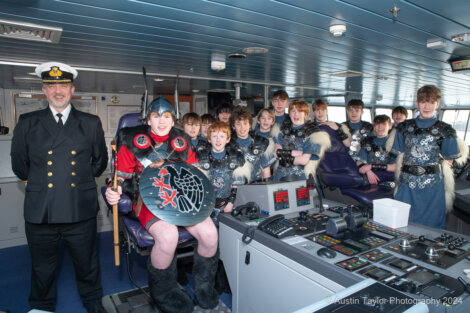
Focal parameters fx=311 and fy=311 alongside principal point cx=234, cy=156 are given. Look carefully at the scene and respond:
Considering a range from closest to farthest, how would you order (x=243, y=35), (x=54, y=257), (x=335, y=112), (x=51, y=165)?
(x=51, y=165)
(x=54, y=257)
(x=243, y=35)
(x=335, y=112)

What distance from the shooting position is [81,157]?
2182mm

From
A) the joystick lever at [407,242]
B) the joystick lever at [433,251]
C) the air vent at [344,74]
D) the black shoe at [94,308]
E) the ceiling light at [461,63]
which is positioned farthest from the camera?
the air vent at [344,74]

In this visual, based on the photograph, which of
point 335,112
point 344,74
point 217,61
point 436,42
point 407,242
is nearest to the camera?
point 407,242

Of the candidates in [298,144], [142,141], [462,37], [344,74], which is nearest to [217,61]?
[298,144]

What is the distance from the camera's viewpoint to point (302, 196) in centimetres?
233

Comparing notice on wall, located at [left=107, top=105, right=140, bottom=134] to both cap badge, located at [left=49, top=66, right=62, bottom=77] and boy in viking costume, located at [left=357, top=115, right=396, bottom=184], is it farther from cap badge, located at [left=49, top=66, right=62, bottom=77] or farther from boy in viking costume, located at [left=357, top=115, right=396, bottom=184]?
boy in viking costume, located at [left=357, top=115, right=396, bottom=184]

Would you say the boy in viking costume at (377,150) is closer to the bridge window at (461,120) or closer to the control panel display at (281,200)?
the control panel display at (281,200)

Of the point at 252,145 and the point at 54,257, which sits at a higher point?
the point at 252,145

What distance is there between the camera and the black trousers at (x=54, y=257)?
2.11 metres

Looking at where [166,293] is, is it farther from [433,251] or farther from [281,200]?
[433,251]

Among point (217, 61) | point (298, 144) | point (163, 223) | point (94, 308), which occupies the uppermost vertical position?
point (217, 61)

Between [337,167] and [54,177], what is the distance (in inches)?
98.9

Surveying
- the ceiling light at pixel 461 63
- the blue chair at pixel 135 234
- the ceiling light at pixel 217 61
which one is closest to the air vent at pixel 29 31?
the blue chair at pixel 135 234

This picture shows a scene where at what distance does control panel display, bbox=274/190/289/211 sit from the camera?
219cm
